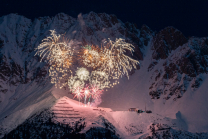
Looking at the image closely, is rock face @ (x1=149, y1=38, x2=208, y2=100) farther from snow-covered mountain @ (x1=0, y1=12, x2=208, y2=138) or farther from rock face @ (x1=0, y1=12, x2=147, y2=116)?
rock face @ (x1=0, y1=12, x2=147, y2=116)

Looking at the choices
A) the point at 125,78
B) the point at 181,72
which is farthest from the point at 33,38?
the point at 181,72

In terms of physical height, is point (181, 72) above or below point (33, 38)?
below

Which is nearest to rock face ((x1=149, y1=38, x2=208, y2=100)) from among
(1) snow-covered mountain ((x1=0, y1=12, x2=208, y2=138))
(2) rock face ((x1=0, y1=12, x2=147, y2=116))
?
(1) snow-covered mountain ((x1=0, y1=12, x2=208, y2=138))

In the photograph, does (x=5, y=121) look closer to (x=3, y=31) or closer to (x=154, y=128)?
(x=154, y=128)

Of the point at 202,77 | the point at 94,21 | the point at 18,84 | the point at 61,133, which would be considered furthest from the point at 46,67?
the point at 202,77

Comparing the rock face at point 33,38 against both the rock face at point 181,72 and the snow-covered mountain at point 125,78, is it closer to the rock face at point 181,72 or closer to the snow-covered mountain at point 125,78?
the snow-covered mountain at point 125,78

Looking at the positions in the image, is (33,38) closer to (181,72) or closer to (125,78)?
(125,78)

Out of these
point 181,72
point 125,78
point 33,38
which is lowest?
point 125,78

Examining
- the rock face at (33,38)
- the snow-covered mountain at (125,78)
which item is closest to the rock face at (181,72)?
the snow-covered mountain at (125,78)

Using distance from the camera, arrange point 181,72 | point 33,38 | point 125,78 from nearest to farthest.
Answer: point 181,72 < point 125,78 < point 33,38
